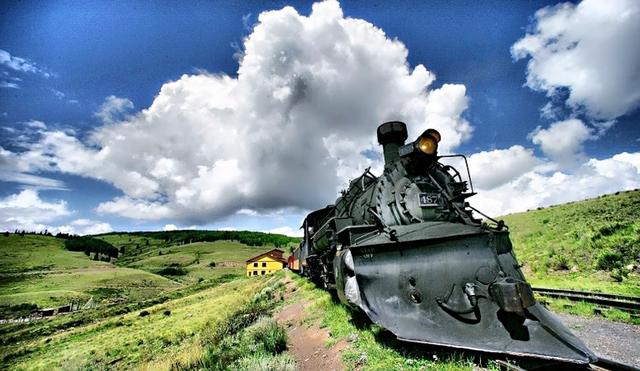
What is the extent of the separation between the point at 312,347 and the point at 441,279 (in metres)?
3.23

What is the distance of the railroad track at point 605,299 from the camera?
689 cm

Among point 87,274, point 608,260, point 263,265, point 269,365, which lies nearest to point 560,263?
point 608,260

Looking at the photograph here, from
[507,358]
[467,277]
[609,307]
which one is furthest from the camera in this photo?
[609,307]

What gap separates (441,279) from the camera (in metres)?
4.31

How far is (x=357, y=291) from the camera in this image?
493 cm

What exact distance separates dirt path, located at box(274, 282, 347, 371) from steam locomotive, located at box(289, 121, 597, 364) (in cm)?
110

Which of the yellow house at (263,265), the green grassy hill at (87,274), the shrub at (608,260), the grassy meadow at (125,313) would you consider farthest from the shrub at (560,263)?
the yellow house at (263,265)

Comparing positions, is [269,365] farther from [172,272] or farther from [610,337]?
[172,272]

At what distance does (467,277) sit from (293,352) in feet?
13.0

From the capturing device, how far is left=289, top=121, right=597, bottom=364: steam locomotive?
3707 mm

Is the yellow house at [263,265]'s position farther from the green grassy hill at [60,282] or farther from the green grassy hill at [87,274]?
the green grassy hill at [60,282]

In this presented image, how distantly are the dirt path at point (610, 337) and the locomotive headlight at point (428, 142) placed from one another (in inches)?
163

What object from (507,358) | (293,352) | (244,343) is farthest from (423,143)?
(244,343)

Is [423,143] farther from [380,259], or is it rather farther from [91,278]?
[91,278]
